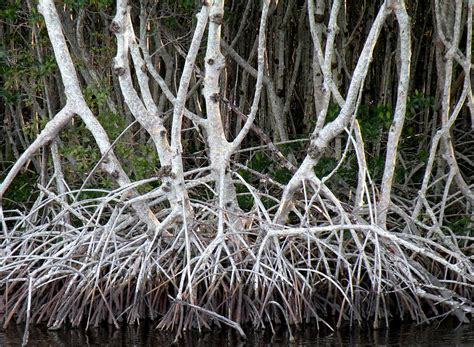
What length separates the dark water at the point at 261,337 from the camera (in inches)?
277

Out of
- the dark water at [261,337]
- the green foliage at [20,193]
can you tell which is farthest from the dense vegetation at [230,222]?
the green foliage at [20,193]

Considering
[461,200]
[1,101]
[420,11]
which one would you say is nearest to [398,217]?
[461,200]

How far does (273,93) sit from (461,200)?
83.7 inches

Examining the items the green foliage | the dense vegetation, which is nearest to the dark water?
the dense vegetation

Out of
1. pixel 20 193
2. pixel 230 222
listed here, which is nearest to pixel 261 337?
pixel 230 222

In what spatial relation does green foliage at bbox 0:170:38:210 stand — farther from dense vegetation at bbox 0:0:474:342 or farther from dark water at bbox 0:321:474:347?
dark water at bbox 0:321:474:347

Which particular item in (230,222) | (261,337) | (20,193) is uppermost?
(20,193)

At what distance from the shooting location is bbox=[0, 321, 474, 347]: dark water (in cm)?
703

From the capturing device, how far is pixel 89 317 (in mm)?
7535

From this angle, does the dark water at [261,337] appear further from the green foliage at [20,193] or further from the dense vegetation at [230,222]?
the green foliage at [20,193]

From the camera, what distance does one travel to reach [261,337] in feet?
23.6

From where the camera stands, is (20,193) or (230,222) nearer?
(230,222)

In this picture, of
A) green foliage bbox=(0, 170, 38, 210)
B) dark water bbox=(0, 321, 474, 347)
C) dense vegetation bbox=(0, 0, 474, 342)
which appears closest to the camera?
dark water bbox=(0, 321, 474, 347)

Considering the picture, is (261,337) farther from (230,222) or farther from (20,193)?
(20,193)
